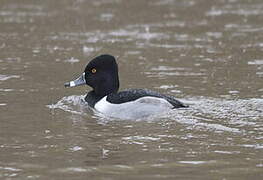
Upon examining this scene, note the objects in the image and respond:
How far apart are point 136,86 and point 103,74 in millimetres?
1534

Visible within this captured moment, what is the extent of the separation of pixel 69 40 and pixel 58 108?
6.82 metres

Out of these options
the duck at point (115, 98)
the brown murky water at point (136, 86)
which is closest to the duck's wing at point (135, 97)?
the duck at point (115, 98)

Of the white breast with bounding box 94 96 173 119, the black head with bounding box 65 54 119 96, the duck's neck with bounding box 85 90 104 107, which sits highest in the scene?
the black head with bounding box 65 54 119 96

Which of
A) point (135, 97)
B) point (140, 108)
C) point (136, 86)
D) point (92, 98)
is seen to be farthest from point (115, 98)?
point (136, 86)

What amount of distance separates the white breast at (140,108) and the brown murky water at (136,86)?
0.21 m

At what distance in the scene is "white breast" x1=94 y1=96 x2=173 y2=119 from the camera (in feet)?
40.7

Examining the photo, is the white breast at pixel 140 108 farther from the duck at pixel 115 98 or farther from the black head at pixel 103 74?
the black head at pixel 103 74

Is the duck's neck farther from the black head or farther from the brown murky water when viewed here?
the brown murky water

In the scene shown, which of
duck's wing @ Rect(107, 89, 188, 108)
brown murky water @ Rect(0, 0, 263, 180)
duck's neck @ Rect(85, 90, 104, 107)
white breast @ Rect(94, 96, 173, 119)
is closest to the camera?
brown murky water @ Rect(0, 0, 263, 180)

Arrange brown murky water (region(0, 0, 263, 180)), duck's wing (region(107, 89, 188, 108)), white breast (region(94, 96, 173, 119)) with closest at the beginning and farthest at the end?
brown murky water (region(0, 0, 263, 180)) → white breast (region(94, 96, 173, 119)) → duck's wing (region(107, 89, 188, 108))

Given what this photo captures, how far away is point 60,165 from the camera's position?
9391mm

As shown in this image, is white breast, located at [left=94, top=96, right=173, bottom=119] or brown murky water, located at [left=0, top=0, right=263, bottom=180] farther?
white breast, located at [left=94, top=96, right=173, bottom=119]

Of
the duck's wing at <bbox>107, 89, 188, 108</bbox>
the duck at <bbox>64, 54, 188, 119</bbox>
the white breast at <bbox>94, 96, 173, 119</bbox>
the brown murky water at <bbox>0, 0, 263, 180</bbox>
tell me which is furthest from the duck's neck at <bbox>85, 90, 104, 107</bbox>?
the white breast at <bbox>94, 96, 173, 119</bbox>

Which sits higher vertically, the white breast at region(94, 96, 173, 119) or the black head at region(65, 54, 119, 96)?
the black head at region(65, 54, 119, 96)
